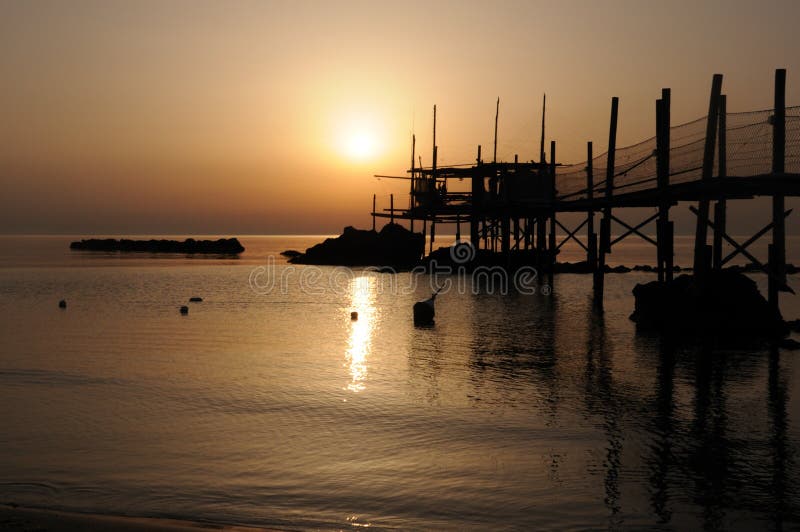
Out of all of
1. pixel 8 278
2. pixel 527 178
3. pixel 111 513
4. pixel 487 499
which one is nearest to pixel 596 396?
pixel 487 499

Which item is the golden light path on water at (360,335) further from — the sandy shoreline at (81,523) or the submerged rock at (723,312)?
the submerged rock at (723,312)

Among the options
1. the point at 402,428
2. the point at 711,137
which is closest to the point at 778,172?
the point at 711,137

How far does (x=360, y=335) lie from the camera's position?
2453cm

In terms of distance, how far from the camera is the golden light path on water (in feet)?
54.7

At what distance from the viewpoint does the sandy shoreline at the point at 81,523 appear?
7.24m

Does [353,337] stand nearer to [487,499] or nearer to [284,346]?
[284,346]

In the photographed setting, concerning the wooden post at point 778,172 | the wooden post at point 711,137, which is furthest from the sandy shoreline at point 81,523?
the wooden post at point 711,137

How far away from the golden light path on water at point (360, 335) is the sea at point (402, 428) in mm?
148

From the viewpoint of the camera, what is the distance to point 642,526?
7793 mm

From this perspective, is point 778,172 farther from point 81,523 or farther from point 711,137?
point 81,523

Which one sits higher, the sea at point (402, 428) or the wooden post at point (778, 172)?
the wooden post at point (778, 172)

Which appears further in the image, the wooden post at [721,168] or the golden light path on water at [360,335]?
the wooden post at [721,168]

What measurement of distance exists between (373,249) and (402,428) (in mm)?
Result: 71041

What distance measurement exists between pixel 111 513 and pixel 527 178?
3861cm
